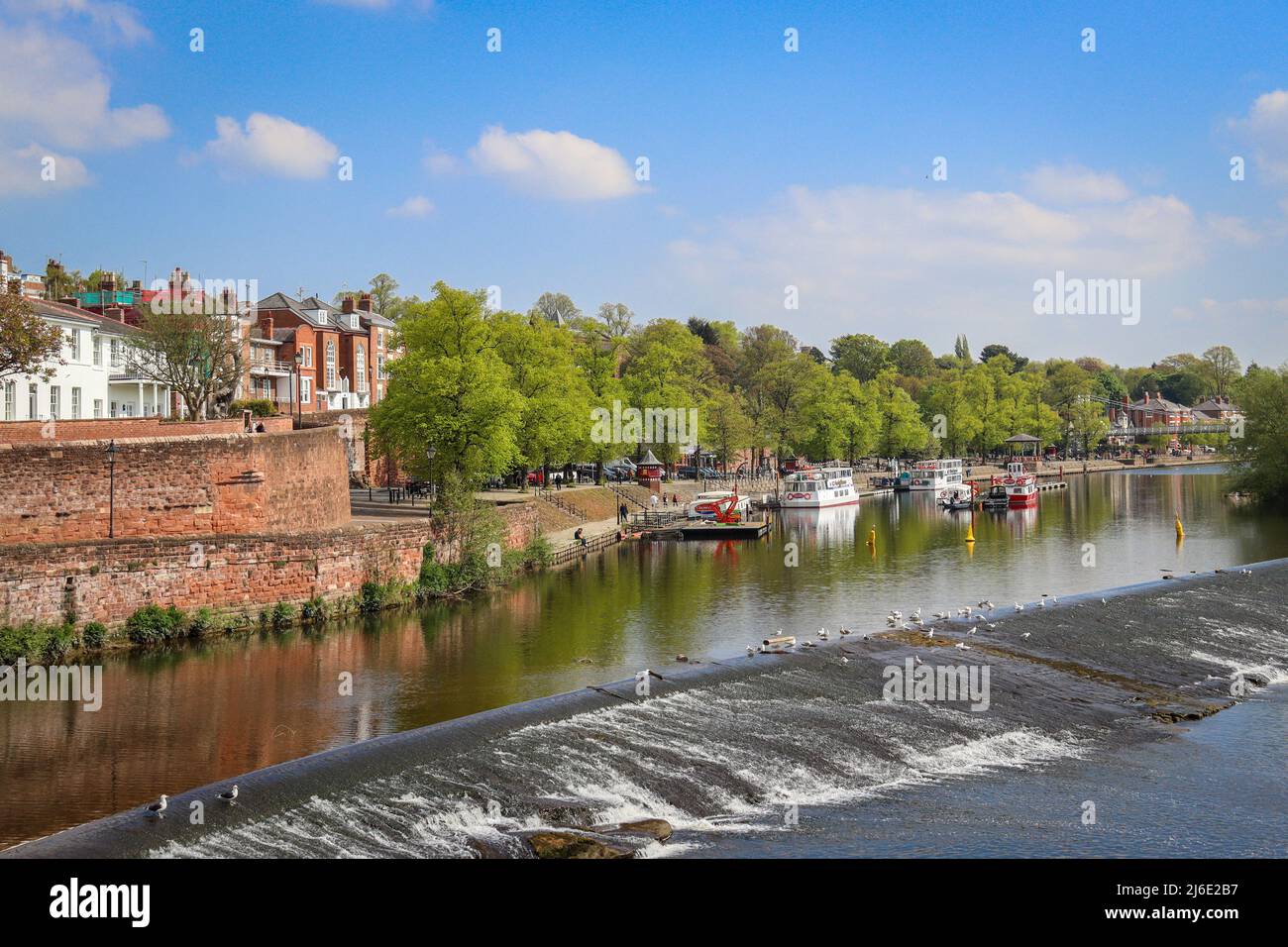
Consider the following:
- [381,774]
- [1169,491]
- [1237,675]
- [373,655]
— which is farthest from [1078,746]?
[1169,491]

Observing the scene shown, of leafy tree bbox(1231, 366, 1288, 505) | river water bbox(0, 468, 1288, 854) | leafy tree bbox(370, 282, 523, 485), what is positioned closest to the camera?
river water bbox(0, 468, 1288, 854)

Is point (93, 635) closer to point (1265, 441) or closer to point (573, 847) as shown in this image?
point (573, 847)

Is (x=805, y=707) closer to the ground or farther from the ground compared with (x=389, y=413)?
closer to the ground

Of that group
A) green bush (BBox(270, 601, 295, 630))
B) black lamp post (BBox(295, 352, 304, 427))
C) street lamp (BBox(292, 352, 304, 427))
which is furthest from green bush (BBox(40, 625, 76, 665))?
black lamp post (BBox(295, 352, 304, 427))

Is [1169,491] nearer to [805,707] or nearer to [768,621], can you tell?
[768,621]

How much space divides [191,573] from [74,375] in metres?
18.0

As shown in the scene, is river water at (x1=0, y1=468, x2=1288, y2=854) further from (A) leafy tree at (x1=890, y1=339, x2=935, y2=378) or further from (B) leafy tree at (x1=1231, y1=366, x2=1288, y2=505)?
(A) leafy tree at (x1=890, y1=339, x2=935, y2=378)

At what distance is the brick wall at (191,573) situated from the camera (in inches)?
1174

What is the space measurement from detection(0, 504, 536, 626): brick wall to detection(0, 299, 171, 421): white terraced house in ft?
38.1

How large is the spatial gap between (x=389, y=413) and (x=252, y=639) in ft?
63.1

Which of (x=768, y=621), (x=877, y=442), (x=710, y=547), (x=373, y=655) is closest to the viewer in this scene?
(x=373, y=655)

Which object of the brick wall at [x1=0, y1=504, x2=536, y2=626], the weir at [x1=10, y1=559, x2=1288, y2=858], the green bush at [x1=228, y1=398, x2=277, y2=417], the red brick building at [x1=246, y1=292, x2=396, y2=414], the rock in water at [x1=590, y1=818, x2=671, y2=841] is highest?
the red brick building at [x1=246, y1=292, x2=396, y2=414]

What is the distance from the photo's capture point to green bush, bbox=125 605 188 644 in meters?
31.1

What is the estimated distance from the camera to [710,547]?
59.1 m
